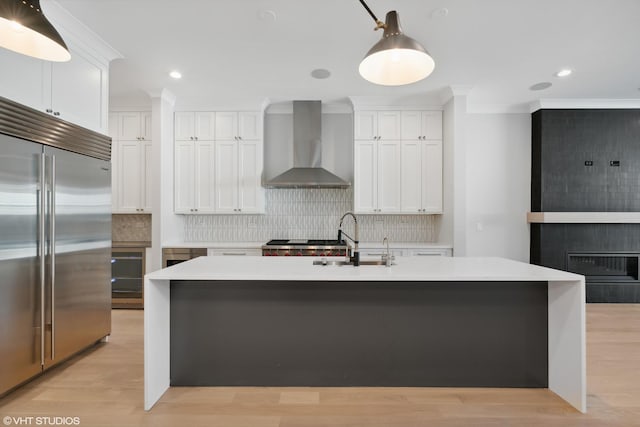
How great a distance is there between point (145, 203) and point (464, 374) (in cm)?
422

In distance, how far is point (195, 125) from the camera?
4.53 m

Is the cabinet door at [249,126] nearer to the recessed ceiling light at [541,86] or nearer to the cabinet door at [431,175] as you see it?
the cabinet door at [431,175]

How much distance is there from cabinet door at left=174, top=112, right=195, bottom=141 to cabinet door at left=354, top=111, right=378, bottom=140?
2.31 meters

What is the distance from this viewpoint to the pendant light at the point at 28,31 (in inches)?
56.0

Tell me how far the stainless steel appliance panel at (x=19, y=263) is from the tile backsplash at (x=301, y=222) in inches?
104

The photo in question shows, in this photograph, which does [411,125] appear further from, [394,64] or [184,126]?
[184,126]

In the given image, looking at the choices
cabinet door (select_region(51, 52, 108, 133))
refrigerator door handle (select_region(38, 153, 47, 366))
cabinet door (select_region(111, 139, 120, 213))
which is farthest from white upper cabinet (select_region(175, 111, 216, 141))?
refrigerator door handle (select_region(38, 153, 47, 366))

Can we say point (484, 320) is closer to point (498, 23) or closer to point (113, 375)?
point (498, 23)

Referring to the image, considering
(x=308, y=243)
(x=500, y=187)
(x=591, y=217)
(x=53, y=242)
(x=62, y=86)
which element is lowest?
(x=308, y=243)

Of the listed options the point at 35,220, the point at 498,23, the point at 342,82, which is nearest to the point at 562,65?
the point at 498,23

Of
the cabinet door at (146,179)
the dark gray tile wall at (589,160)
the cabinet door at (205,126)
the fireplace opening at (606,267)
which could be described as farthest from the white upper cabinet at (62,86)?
the fireplace opening at (606,267)

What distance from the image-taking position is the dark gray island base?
87.6 inches

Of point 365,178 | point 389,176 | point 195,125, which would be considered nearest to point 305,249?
point 365,178

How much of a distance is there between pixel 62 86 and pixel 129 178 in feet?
6.47
